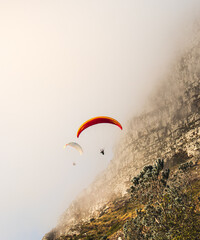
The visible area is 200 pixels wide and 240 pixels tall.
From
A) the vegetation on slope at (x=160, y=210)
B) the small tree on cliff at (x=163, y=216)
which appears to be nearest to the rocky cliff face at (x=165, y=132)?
the vegetation on slope at (x=160, y=210)

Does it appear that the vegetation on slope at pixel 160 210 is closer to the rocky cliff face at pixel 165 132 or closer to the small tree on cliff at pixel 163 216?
the small tree on cliff at pixel 163 216

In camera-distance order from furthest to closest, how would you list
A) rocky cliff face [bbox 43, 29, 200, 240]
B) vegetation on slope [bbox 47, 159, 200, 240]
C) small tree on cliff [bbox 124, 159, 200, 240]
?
rocky cliff face [bbox 43, 29, 200, 240]
vegetation on slope [bbox 47, 159, 200, 240]
small tree on cliff [bbox 124, 159, 200, 240]

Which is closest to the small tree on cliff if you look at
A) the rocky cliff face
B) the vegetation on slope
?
the vegetation on slope

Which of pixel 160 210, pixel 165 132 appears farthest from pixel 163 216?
pixel 165 132

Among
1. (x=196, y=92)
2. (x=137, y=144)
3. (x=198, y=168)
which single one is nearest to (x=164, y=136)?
(x=137, y=144)

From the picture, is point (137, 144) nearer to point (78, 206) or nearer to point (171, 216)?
point (78, 206)

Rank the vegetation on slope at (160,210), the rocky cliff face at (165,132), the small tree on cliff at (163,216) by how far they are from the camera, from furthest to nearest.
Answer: the rocky cliff face at (165,132) → the vegetation on slope at (160,210) → the small tree on cliff at (163,216)

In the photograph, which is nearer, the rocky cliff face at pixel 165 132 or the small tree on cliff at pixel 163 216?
the small tree on cliff at pixel 163 216

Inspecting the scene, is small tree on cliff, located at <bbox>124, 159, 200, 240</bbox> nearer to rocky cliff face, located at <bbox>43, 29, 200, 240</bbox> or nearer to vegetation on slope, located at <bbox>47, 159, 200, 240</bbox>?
vegetation on slope, located at <bbox>47, 159, 200, 240</bbox>

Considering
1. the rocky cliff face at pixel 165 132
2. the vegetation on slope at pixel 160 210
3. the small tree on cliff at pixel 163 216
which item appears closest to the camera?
the small tree on cliff at pixel 163 216
